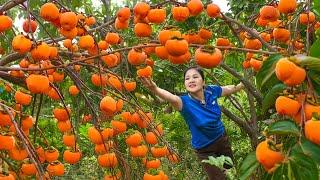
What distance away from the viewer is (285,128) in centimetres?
119

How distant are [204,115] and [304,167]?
2799mm

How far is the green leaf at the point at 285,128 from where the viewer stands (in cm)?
117

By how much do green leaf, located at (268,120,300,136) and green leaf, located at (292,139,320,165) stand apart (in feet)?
0.10

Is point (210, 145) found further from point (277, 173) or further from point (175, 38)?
point (277, 173)

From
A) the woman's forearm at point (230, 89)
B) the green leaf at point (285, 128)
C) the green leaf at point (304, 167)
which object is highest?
the green leaf at point (285, 128)

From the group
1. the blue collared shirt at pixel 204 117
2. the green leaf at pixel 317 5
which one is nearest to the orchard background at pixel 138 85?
the green leaf at pixel 317 5

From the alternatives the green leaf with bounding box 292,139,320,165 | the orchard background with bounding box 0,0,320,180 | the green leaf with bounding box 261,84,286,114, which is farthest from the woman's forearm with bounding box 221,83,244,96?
the green leaf with bounding box 292,139,320,165

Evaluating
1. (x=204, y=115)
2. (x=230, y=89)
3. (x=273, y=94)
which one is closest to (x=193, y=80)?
(x=204, y=115)

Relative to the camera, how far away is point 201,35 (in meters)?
2.79

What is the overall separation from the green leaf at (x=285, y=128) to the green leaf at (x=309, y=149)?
0.03 meters

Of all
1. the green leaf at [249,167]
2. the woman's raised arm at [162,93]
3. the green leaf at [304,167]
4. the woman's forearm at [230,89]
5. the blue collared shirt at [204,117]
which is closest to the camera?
the green leaf at [304,167]

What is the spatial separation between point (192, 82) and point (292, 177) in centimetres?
280

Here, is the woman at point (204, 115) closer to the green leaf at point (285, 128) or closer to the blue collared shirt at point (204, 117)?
the blue collared shirt at point (204, 117)

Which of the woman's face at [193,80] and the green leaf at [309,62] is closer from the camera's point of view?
the green leaf at [309,62]
